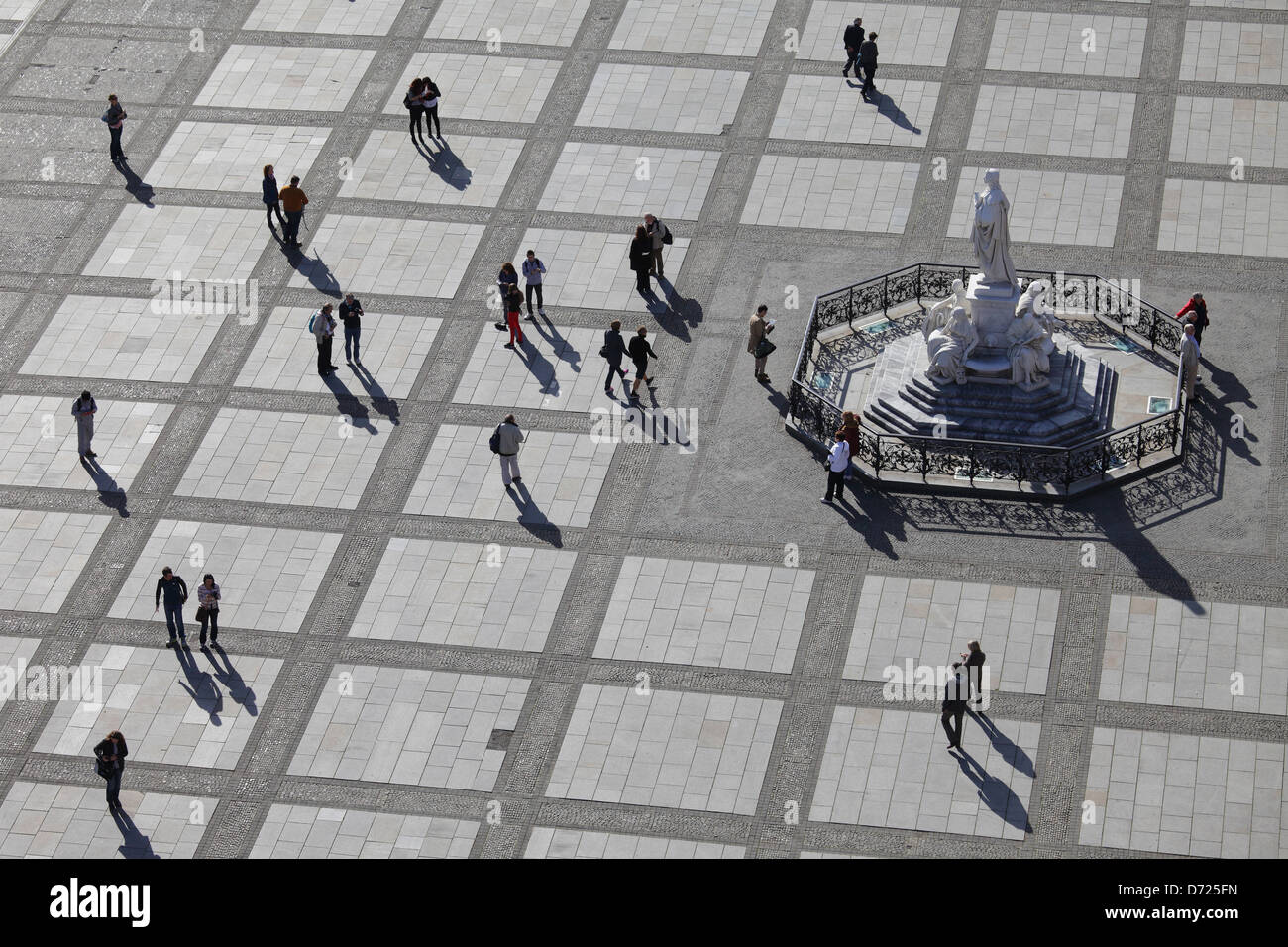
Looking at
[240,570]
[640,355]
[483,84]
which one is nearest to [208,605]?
[240,570]

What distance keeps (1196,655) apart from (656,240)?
45.5 ft

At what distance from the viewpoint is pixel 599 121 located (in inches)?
1816

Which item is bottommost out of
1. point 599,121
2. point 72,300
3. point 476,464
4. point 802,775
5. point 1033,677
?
point 802,775

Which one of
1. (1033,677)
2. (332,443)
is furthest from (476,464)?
(1033,677)

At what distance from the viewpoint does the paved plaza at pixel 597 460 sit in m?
31.2

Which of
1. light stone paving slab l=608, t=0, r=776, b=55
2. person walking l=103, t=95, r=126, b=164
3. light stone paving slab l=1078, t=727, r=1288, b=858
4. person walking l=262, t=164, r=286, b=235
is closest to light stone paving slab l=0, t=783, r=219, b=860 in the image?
light stone paving slab l=1078, t=727, r=1288, b=858

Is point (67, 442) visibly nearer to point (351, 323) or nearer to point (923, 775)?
point (351, 323)

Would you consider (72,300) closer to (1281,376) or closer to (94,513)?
(94,513)

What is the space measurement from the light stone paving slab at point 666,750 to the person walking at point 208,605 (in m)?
6.16

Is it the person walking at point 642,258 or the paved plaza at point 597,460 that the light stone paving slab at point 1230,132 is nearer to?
the paved plaza at point 597,460

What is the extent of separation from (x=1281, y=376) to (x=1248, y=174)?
22.5 feet

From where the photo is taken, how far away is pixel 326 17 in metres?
50.6

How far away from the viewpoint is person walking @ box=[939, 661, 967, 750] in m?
30.7

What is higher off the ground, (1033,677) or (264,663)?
(1033,677)
